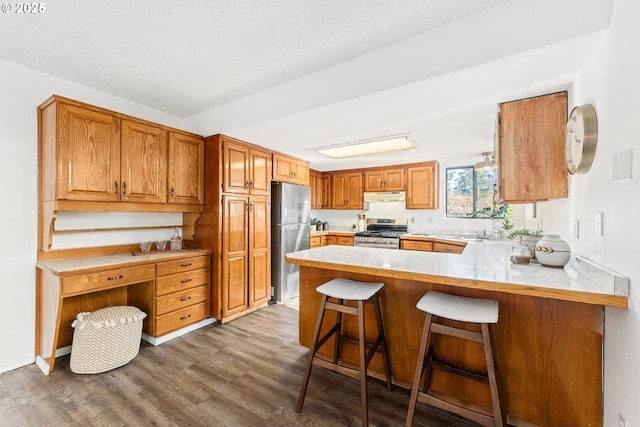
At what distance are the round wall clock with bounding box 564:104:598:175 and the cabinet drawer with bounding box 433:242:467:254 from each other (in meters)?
2.47

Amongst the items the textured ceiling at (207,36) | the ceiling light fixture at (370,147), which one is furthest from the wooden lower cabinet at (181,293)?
the ceiling light fixture at (370,147)

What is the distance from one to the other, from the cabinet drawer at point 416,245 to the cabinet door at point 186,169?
3244 mm

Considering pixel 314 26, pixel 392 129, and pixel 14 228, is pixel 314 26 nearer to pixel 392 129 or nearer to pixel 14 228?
pixel 392 129

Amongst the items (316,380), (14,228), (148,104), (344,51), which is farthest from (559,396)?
(148,104)

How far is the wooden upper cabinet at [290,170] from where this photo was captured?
3.91m

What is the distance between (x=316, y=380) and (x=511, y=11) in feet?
8.93

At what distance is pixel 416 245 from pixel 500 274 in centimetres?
301

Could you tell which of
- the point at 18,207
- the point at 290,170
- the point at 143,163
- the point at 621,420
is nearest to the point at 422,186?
the point at 290,170

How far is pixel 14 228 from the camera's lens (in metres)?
2.22

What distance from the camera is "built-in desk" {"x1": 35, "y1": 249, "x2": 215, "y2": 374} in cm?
214

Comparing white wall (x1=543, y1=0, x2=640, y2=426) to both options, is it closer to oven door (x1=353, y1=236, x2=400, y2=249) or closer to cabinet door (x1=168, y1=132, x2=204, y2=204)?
oven door (x1=353, y1=236, x2=400, y2=249)

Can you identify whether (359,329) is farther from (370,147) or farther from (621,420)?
(370,147)

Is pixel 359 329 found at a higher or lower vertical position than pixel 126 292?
higher

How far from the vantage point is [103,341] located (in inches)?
85.5
